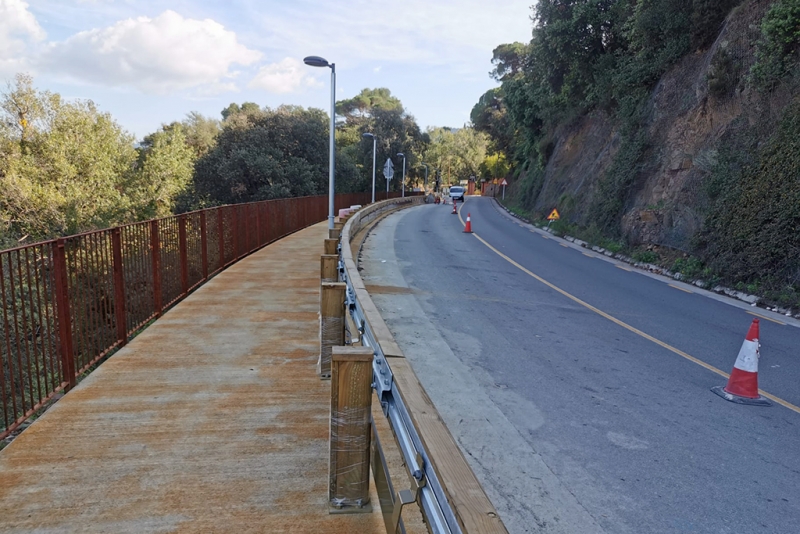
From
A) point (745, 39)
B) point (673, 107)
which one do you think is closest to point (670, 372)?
point (745, 39)

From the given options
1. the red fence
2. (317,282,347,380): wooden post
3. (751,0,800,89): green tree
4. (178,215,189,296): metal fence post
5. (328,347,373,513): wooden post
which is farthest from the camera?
(751,0,800,89): green tree

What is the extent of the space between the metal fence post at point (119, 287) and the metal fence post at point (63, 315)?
1.11m

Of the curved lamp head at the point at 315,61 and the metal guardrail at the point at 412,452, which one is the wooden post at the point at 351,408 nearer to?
the metal guardrail at the point at 412,452

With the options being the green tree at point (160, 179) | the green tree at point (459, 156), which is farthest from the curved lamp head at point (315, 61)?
the green tree at point (459, 156)

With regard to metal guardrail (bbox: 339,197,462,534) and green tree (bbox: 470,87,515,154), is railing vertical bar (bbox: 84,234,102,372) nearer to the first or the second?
metal guardrail (bbox: 339,197,462,534)

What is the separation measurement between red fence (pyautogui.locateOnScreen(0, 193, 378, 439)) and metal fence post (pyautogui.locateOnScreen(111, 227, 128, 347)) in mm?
11

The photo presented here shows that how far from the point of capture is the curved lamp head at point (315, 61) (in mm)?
16453

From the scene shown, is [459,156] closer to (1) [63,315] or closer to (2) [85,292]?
(2) [85,292]

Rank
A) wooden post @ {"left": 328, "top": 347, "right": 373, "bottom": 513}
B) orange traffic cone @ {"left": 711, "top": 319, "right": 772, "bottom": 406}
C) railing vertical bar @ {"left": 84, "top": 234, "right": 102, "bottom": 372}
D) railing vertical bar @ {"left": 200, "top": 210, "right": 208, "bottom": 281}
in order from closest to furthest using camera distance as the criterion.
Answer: wooden post @ {"left": 328, "top": 347, "right": 373, "bottom": 513} < railing vertical bar @ {"left": 84, "top": 234, "right": 102, "bottom": 372} < orange traffic cone @ {"left": 711, "top": 319, "right": 772, "bottom": 406} < railing vertical bar @ {"left": 200, "top": 210, "right": 208, "bottom": 281}

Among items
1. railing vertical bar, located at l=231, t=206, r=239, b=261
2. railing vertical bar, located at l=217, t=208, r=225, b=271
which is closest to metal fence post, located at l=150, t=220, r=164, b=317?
railing vertical bar, located at l=217, t=208, r=225, b=271

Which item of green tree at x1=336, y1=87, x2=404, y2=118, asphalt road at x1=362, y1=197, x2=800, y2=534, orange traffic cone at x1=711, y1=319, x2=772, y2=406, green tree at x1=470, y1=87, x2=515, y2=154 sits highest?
green tree at x1=336, y1=87, x2=404, y2=118

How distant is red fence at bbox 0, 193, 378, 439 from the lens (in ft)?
14.7

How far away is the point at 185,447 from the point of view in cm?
394

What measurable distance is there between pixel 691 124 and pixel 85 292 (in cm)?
1862
